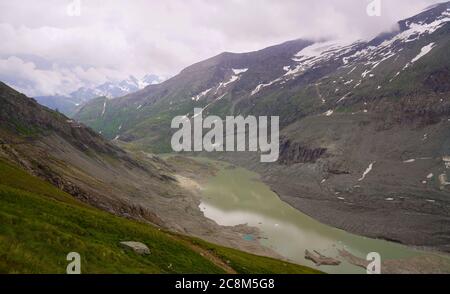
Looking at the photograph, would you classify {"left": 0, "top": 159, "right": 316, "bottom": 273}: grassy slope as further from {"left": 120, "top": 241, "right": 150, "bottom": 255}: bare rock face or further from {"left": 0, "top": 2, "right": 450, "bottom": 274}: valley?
{"left": 120, "top": 241, "right": 150, "bottom": 255}: bare rock face

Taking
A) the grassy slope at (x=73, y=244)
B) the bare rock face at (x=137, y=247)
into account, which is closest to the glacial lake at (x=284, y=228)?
the grassy slope at (x=73, y=244)

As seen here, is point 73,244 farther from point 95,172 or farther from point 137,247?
point 95,172

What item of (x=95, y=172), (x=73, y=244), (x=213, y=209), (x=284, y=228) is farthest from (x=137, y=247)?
(x=213, y=209)

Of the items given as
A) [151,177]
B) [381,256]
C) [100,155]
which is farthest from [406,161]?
[100,155]

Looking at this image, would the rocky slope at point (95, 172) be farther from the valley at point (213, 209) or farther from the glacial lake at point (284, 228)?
the glacial lake at point (284, 228)

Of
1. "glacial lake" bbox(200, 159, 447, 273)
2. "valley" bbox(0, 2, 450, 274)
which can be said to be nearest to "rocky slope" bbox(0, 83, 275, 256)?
"valley" bbox(0, 2, 450, 274)
